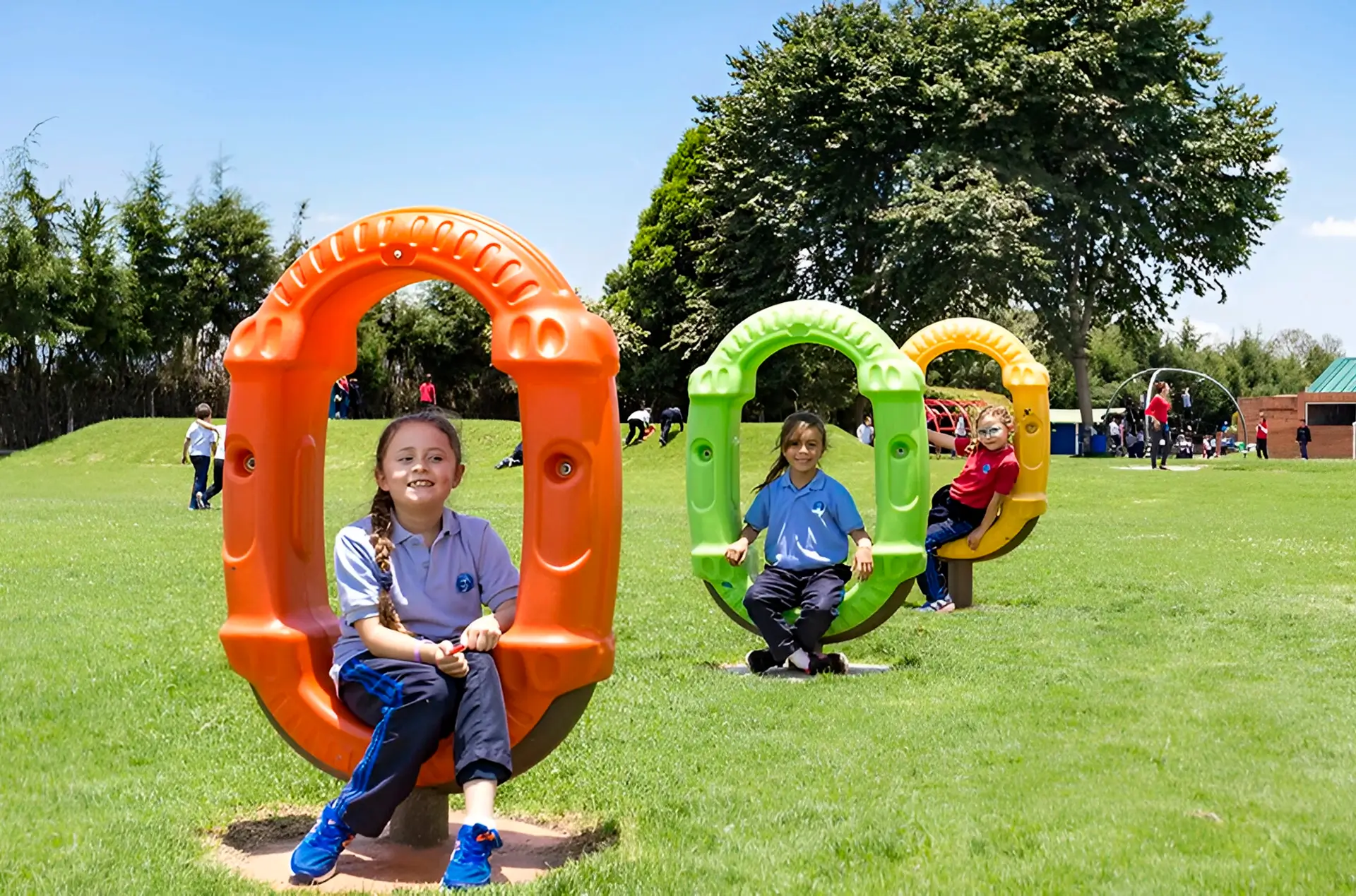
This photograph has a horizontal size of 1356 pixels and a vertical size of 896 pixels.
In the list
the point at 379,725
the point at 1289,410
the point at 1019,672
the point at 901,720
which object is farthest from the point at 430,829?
the point at 1289,410

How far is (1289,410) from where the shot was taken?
208ft

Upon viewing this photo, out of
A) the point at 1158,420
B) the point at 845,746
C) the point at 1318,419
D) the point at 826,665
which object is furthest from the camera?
the point at 1318,419

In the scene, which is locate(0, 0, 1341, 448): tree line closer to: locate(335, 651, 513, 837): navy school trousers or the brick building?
the brick building

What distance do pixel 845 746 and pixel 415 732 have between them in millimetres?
2458

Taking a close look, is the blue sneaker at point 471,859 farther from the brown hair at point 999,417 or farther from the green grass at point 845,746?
the brown hair at point 999,417

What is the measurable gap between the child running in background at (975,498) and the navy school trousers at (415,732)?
23.9 feet

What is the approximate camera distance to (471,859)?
4359mm

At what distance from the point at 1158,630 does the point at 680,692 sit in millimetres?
4259

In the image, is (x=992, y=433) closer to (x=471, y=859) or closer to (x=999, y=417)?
(x=999, y=417)

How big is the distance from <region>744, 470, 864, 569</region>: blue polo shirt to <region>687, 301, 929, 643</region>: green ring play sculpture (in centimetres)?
29

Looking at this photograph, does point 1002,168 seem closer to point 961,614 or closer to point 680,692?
point 961,614

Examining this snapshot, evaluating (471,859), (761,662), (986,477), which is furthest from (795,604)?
(471,859)

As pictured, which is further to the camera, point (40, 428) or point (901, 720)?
point (40, 428)

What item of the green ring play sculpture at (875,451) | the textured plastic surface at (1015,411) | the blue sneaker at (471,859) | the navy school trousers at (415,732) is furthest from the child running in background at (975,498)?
the blue sneaker at (471,859)
